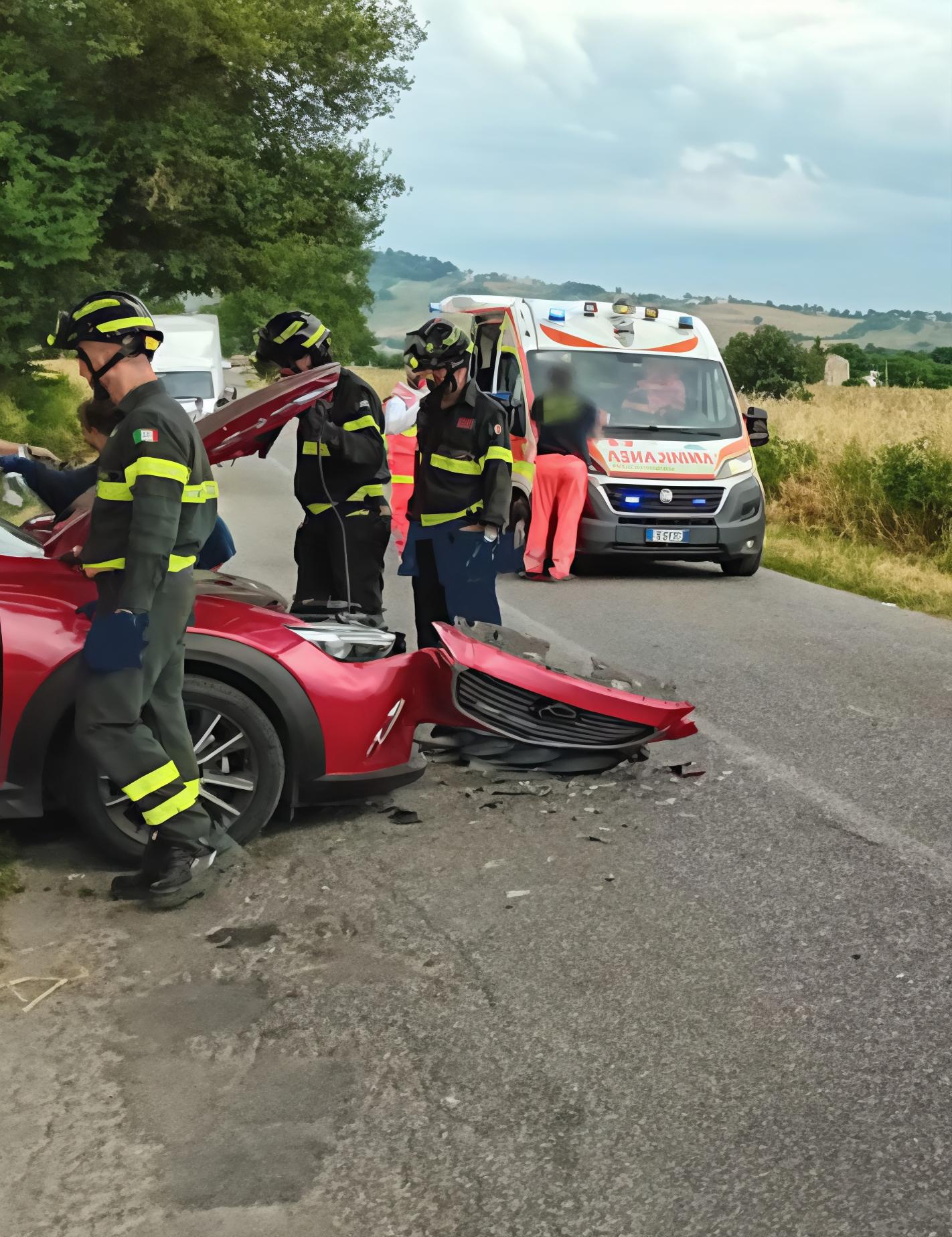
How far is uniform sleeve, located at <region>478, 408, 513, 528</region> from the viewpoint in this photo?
7.32 meters

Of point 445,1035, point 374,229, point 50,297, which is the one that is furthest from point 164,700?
point 374,229

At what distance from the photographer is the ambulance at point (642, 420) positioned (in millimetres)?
13039

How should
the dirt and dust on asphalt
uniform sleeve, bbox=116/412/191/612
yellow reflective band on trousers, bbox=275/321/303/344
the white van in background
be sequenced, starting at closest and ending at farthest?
the dirt and dust on asphalt < uniform sleeve, bbox=116/412/191/612 < yellow reflective band on trousers, bbox=275/321/303/344 < the white van in background

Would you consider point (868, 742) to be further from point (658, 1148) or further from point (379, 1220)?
point (379, 1220)

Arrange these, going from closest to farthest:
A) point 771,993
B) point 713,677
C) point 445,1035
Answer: point 445,1035 < point 771,993 < point 713,677

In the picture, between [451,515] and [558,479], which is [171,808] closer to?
[451,515]

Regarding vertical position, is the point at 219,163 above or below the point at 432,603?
above

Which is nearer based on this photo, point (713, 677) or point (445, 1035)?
point (445, 1035)

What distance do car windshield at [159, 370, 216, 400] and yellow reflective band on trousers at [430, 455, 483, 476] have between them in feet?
61.0

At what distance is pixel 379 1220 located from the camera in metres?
2.87

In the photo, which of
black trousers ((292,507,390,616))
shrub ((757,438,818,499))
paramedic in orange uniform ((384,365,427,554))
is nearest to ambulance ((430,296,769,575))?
paramedic in orange uniform ((384,365,427,554))

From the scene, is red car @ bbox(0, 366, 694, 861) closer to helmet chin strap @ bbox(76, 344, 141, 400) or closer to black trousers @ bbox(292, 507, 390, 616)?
helmet chin strap @ bbox(76, 344, 141, 400)

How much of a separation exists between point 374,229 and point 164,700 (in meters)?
42.7

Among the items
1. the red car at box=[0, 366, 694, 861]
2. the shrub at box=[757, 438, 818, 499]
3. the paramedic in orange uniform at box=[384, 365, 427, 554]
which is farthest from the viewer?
the shrub at box=[757, 438, 818, 499]
